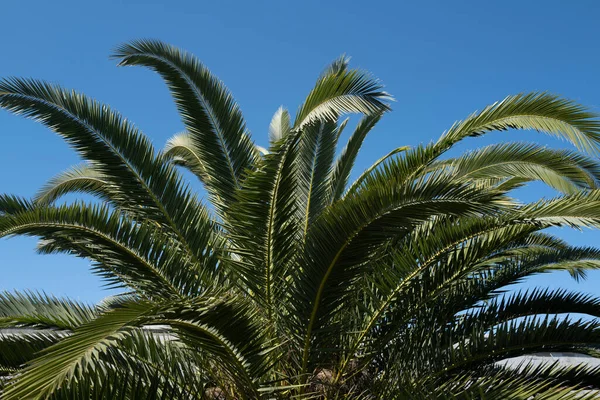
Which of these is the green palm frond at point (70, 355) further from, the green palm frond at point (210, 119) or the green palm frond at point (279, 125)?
the green palm frond at point (279, 125)

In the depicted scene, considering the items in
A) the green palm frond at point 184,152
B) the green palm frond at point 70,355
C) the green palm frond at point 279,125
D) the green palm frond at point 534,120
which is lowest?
the green palm frond at point 70,355

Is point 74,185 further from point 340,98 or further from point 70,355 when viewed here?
point 70,355

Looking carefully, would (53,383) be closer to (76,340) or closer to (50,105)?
(76,340)

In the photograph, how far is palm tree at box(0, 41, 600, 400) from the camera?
Result: 15.7ft

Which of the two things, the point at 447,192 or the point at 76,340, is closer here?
the point at 76,340

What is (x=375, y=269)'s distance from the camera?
18.5 ft

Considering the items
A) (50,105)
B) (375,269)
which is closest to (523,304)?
(375,269)

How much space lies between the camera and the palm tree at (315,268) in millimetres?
4781

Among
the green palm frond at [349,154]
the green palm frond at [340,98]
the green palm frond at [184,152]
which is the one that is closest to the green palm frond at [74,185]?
the green palm frond at [184,152]

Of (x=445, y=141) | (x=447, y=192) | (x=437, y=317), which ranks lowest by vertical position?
(x=437, y=317)

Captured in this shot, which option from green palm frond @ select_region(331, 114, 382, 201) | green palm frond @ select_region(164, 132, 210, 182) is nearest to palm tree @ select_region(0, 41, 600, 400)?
green palm frond @ select_region(331, 114, 382, 201)

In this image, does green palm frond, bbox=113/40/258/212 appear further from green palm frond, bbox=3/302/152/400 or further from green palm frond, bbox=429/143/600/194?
green palm frond, bbox=3/302/152/400

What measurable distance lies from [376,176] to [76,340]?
9.21 ft

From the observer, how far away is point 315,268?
503 cm
